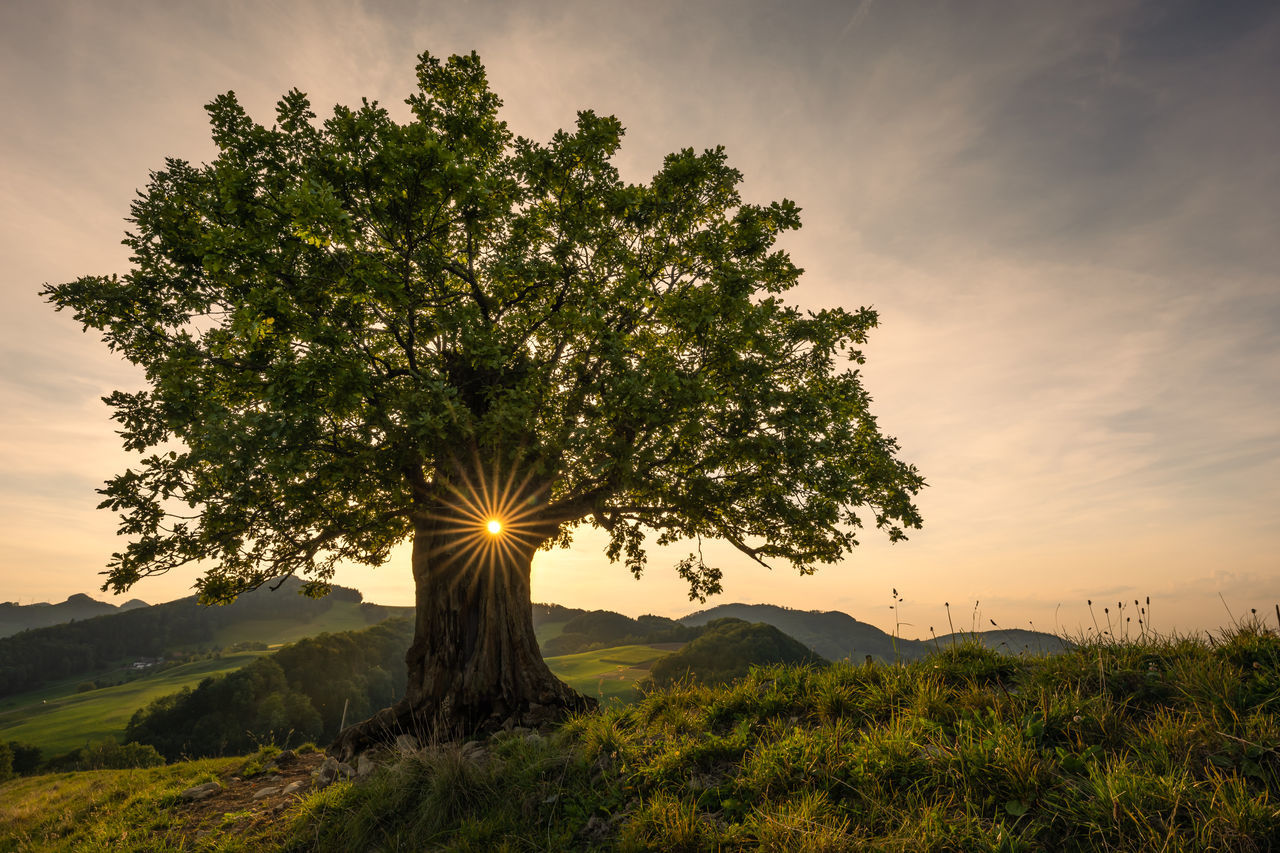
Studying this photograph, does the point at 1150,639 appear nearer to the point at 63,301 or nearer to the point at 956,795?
the point at 956,795

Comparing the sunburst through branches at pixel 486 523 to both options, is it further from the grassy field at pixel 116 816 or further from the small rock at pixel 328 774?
the grassy field at pixel 116 816

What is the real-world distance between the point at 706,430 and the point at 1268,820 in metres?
9.15

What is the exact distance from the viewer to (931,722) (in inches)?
219

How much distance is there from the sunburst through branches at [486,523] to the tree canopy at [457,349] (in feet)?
0.34

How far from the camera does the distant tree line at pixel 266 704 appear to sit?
206ft

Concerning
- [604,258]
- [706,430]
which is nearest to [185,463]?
[604,258]

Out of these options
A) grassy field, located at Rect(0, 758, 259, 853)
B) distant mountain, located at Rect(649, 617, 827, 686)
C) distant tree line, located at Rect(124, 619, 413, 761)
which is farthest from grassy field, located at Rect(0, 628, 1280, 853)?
distant mountain, located at Rect(649, 617, 827, 686)

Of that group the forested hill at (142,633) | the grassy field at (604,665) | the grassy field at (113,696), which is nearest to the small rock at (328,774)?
the grassy field at (113,696)

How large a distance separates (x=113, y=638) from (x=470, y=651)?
8125 inches

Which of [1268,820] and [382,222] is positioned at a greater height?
[382,222]

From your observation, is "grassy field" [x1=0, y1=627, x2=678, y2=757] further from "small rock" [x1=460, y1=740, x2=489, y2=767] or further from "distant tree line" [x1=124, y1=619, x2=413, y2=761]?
"small rock" [x1=460, y1=740, x2=489, y2=767]

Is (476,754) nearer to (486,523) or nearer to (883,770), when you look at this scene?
(486,523)

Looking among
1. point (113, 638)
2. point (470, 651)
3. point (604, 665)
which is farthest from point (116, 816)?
point (113, 638)

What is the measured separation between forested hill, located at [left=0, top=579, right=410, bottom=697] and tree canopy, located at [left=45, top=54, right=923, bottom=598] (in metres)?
127
